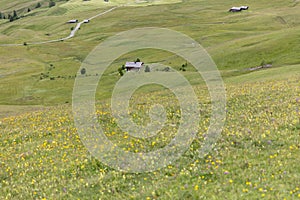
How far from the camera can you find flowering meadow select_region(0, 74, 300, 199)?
13.1 m

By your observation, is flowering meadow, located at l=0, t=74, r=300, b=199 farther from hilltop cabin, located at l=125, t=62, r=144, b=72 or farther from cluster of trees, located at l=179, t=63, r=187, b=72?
hilltop cabin, located at l=125, t=62, r=144, b=72

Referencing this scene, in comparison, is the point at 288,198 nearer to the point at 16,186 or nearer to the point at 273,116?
the point at 273,116

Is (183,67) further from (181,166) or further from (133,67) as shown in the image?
(181,166)

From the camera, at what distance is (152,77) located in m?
91.2

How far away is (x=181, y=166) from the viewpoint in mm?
15180

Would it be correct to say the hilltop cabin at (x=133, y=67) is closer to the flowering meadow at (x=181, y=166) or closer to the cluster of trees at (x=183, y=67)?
the cluster of trees at (x=183, y=67)

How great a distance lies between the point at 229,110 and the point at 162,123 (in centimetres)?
497

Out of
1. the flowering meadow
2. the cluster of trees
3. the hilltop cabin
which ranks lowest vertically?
the hilltop cabin

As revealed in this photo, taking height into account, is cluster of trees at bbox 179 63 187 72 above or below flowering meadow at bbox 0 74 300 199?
below


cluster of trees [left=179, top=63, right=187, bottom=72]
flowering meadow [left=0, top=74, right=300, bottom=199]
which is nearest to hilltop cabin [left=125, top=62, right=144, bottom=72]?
cluster of trees [left=179, top=63, right=187, bottom=72]

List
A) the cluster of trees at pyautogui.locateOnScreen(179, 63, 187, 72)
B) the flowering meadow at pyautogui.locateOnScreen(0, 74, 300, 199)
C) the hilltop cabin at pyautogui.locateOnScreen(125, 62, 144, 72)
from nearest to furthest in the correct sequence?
the flowering meadow at pyautogui.locateOnScreen(0, 74, 300, 199)
the cluster of trees at pyautogui.locateOnScreen(179, 63, 187, 72)
the hilltop cabin at pyautogui.locateOnScreen(125, 62, 144, 72)

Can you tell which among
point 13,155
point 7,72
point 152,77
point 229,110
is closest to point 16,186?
point 13,155

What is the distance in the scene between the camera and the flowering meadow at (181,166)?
515 inches

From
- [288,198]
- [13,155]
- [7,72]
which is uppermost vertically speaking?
[288,198]
